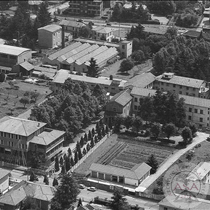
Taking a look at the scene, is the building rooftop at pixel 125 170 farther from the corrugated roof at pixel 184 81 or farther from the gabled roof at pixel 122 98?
the corrugated roof at pixel 184 81

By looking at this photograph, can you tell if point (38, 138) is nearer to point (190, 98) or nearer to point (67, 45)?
point (190, 98)

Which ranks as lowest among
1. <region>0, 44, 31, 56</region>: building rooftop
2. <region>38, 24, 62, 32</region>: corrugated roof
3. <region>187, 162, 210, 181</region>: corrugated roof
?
<region>187, 162, 210, 181</region>: corrugated roof

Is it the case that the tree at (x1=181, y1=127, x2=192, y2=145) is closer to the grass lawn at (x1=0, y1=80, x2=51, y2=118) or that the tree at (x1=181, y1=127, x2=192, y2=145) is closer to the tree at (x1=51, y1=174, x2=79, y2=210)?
the tree at (x1=51, y1=174, x2=79, y2=210)

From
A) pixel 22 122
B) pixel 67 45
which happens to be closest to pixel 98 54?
pixel 67 45

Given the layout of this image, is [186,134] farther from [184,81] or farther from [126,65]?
[126,65]

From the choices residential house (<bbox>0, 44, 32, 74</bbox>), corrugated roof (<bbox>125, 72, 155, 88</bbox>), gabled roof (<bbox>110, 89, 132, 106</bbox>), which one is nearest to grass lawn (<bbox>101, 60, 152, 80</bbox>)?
corrugated roof (<bbox>125, 72, 155, 88</bbox>)

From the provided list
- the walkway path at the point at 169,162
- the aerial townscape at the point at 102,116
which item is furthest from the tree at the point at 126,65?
the walkway path at the point at 169,162

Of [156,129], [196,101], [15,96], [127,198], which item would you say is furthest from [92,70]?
[127,198]
